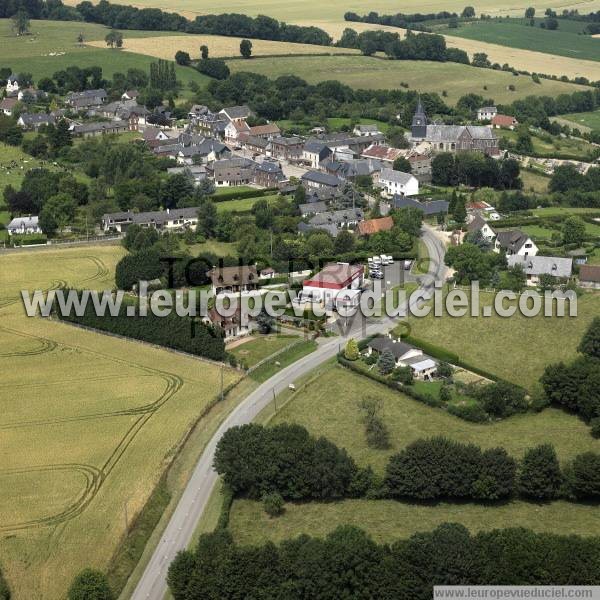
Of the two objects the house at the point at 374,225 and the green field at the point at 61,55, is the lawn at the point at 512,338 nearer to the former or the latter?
the house at the point at 374,225

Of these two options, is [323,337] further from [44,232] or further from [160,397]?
[44,232]

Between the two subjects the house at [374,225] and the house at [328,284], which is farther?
the house at [374,225]

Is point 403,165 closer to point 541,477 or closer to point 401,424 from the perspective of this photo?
point 401,424

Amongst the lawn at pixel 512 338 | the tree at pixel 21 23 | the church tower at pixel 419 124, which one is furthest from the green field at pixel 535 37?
the lawn at pixel 512 338

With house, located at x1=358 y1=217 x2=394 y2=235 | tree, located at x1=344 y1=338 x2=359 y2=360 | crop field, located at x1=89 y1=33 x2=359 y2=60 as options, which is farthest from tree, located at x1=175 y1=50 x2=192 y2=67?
tree, located at x1=344 y1=338 x2=359 y2=360

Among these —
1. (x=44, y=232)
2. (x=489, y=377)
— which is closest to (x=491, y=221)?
(x=489, y=377)

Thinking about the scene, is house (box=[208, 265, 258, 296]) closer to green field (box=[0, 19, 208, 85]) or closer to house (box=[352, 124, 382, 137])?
house (box=[352, 124, 382, 137])
